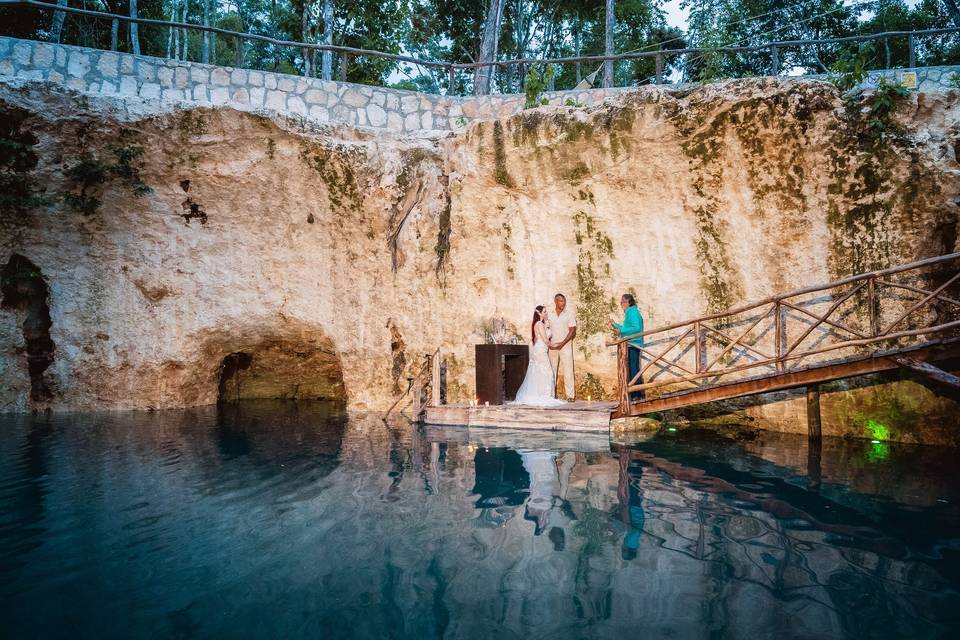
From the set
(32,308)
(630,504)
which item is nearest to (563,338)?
(630,504)

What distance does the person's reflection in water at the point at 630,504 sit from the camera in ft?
14.3

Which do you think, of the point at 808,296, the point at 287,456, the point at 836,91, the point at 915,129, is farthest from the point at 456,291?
the point at 915,129

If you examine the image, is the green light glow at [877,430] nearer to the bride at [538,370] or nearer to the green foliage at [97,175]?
the bride at [538,370]

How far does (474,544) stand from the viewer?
170 inches

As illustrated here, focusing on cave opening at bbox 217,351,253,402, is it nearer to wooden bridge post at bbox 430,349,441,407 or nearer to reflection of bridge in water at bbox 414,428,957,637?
wooden bridge post at bbox 430,349,441,407

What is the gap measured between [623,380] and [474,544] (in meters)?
5.87

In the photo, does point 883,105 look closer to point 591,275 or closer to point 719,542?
point 591,275

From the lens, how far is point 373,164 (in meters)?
12.3

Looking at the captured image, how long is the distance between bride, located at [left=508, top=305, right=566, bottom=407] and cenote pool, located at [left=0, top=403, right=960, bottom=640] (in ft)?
10.4

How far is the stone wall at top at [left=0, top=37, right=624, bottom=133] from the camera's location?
1165 cm

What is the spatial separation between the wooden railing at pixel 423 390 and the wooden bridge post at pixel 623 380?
3597 millimetres

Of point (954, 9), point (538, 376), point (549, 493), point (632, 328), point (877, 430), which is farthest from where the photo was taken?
point (954, 9)

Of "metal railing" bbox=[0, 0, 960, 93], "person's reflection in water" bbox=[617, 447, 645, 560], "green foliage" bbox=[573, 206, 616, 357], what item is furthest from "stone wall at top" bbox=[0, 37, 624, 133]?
"person's reflection in water" bbox=[617, 447, 645, 560]

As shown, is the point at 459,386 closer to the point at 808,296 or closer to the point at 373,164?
the point at 373,164
